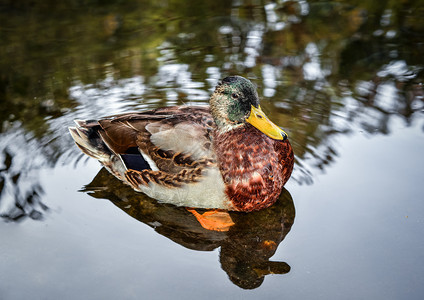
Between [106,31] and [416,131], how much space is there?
4.10m

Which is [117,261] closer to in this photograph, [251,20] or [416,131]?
[416,131]

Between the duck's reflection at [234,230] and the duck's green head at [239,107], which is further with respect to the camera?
the duck's green head at [239,107]

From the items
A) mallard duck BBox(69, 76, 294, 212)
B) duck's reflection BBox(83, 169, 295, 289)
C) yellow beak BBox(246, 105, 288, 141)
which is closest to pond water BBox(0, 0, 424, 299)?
duck's reflection BBox(83, 169, 295, 289)

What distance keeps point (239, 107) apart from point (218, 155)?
37 cm

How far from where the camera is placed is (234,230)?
331 centimetres

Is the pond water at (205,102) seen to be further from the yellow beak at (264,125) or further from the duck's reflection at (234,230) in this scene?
the yellow beak at (264,125)

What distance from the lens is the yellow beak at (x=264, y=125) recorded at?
3338mm

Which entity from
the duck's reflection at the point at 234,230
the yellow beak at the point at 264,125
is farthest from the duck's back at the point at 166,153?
the yellow beak at the point at 264,125

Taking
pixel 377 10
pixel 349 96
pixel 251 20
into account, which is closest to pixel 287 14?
pixel 251 20

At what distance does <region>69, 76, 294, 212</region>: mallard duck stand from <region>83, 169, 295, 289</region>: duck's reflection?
85 millimetres

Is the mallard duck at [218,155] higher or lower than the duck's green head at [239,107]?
lower

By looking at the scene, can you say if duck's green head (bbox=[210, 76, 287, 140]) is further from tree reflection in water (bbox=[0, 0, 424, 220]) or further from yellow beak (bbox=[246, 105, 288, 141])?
tree reflection in water (bbox=[0, 0, 424, 220])

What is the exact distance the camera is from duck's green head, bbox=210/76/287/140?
3386 mm

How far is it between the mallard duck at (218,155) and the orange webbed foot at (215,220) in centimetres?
5
